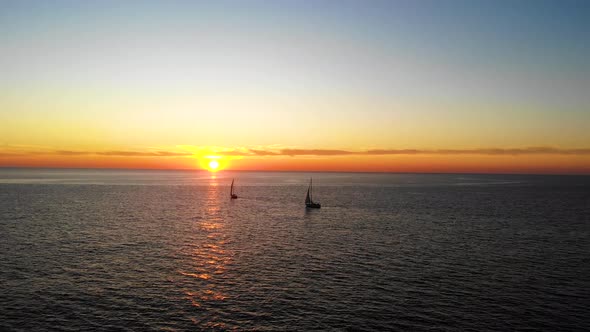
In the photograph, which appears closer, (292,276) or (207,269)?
(292,276)

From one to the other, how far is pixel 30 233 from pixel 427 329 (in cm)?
7960

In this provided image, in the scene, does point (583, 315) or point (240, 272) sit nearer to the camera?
point (583, 315)

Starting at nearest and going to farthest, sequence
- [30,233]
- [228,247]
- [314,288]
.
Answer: [314,288] < [228,247] < [30,233]

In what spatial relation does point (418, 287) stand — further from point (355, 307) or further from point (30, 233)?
point (30, 233)

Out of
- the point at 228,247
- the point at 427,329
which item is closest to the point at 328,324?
the point at 427,329

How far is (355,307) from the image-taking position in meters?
41.2

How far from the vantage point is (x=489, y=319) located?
126 feet

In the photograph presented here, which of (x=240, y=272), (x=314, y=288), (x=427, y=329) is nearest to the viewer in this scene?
(x=427, y=329)

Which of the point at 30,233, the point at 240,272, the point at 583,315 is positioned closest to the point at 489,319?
the point at 583,315

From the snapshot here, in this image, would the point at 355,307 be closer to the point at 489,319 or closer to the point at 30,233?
the point at 489,319

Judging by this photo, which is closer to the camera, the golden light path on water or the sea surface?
the sea surface

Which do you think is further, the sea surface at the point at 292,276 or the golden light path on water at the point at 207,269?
the golden light path on water at the point at 207,269

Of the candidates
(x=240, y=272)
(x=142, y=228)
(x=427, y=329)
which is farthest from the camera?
(x=142, y=228)

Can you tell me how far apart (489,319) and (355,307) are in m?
13.2
